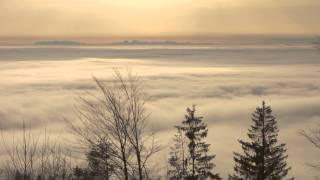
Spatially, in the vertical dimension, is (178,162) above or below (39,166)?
above

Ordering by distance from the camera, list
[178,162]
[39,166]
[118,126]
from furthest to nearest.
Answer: [178,162] < [39,166] < [118,126]

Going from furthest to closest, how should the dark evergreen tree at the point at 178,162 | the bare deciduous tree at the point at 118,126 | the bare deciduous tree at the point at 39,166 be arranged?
the dark evergreen tree at the point at 178,162 → the bare deciduous tree at the point at 39,166 → the bare deciduous tree at the point at 118,126

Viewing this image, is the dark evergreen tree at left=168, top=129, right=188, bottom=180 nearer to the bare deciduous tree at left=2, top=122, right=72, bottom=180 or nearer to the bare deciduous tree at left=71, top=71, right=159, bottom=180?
the bare deciduous tree at left=2, top=122, right=72, bottom=180

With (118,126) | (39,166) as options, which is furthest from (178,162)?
(118,126)

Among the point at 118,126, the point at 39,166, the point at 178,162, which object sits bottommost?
the point at 118,126

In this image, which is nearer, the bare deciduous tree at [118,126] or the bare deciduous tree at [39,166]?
the bare deciduous tree at [118,126]

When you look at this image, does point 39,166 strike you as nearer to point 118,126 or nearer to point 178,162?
point 118,126

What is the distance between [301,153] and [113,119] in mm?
144506

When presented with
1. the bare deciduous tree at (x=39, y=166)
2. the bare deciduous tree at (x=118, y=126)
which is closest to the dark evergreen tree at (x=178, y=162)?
the bare deciduous tree at (x=39, y=166)

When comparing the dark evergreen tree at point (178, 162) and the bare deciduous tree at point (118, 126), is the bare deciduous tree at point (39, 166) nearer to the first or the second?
the bare deciduous tree at point (118, 126)

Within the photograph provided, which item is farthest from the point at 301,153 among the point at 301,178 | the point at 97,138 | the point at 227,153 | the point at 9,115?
the point at 97,138

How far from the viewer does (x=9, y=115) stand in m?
176

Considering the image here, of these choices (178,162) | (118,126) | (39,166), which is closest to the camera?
(118,126)

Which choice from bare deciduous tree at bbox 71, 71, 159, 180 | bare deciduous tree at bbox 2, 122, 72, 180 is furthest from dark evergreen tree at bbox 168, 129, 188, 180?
bare deciduous tree at bbox 71, 71, 159, 180
